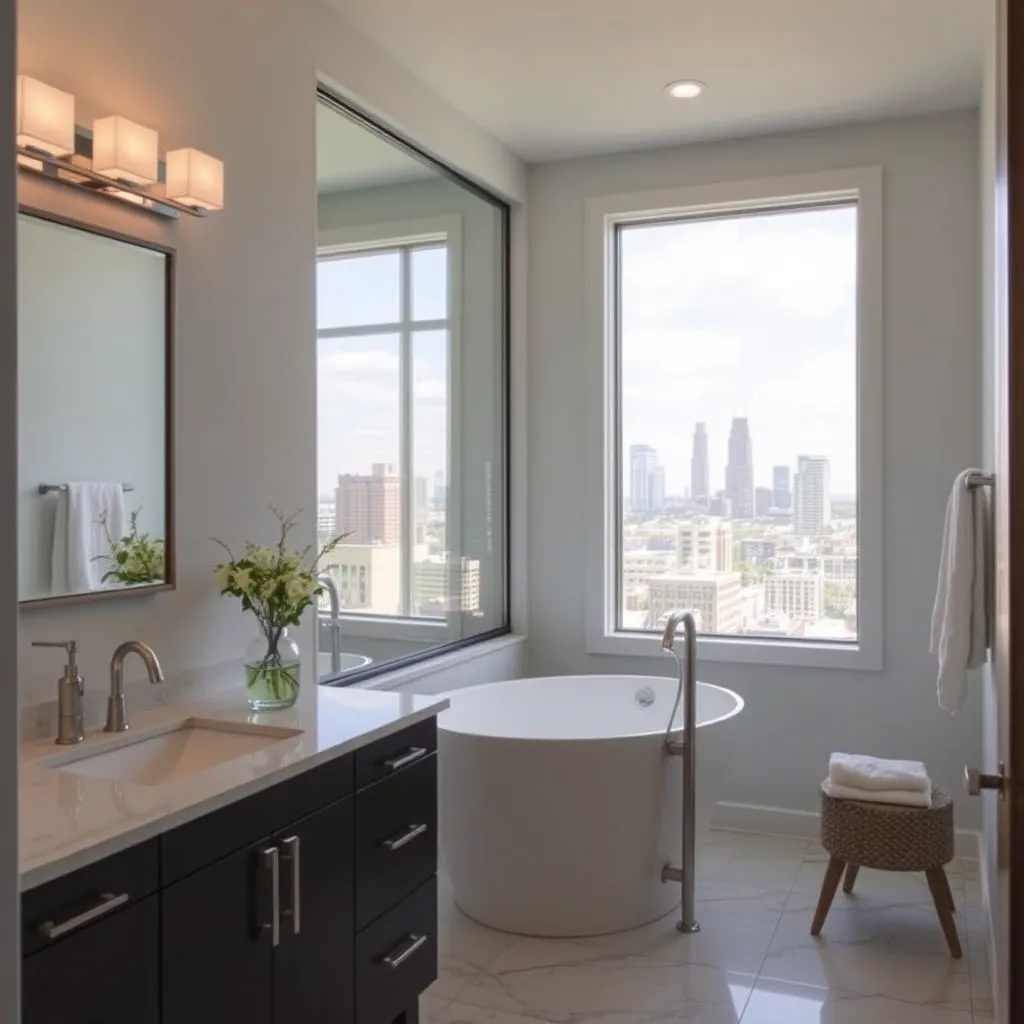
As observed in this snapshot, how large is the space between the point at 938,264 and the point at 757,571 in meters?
1.37

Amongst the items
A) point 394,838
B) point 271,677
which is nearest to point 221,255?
point 271,677

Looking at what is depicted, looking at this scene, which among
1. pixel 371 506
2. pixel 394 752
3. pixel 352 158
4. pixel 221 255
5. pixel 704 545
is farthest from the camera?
pixel 704 545

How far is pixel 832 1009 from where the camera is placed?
2.73m

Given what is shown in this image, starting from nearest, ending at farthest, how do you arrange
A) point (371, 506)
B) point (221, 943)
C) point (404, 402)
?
point (221, 943) → point (371, 506) → point (404, 402)

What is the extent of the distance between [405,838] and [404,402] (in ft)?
6.09

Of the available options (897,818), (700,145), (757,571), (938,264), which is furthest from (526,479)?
(897,818)

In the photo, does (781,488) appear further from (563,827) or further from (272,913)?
(272,913)

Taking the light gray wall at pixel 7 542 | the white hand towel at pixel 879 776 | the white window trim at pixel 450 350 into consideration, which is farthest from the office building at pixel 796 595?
the light gray wall at pixel 7 542

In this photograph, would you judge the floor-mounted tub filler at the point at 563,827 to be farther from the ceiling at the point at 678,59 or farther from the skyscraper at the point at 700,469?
the ceiling at the point at 678,59

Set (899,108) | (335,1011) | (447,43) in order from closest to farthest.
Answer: (335,1011) < (447,43) < (899,108)

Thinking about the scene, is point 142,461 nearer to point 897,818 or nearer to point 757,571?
point 897,818

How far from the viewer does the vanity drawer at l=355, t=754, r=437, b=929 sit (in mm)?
2172

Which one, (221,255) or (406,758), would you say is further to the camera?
(221,255)

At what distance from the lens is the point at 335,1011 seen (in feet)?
6.85
